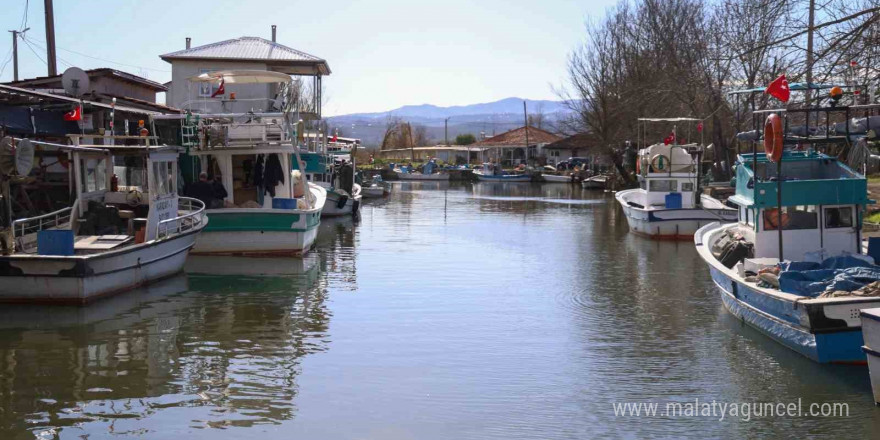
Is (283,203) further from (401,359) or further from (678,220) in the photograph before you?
(678,220)

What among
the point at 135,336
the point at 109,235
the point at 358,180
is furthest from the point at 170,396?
the point at 358,180

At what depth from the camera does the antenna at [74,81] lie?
72.8ft

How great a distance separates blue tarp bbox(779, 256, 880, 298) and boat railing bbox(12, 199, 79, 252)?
39.6 ft

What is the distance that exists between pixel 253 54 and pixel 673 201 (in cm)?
1842

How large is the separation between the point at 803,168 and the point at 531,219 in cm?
2164

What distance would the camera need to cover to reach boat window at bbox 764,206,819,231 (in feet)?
48.9

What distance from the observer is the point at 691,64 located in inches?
1655

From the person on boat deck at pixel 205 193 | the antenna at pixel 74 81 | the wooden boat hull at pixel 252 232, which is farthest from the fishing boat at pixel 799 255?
the antenna at pixel 74 81

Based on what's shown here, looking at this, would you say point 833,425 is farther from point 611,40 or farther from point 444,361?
point 611,40

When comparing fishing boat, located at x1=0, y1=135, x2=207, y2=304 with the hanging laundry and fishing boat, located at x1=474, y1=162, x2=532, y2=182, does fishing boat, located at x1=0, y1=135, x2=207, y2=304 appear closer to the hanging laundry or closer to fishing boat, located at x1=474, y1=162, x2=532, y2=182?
the hanging laundry

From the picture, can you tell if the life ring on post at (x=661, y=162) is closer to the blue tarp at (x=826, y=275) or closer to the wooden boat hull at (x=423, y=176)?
the blue tarp at (x=826, y=275)

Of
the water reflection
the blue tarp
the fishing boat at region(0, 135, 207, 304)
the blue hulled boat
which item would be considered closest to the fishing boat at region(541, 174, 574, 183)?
the fishing boat at region(0, 135, 207, 304)

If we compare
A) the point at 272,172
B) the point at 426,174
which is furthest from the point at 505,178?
the point at 272,172

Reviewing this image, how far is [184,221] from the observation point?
1978 centimetres
